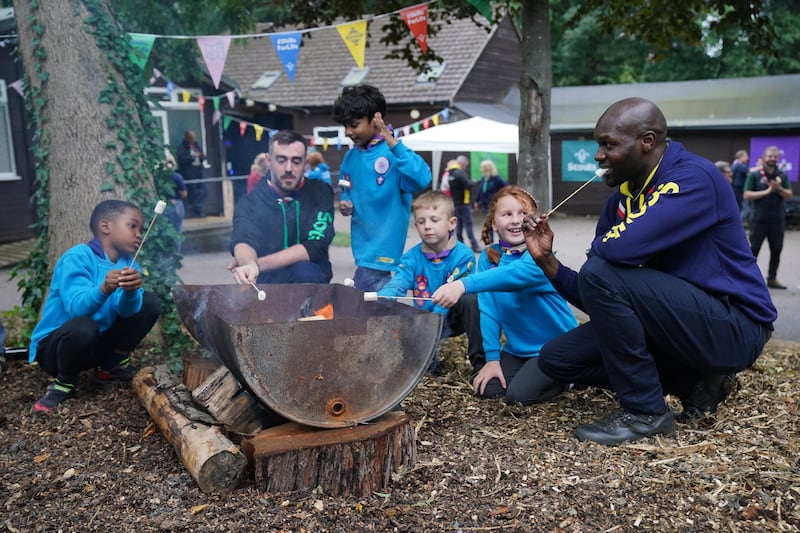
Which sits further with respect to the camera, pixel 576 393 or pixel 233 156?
pixel 233 156

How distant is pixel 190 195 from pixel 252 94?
7978 mm

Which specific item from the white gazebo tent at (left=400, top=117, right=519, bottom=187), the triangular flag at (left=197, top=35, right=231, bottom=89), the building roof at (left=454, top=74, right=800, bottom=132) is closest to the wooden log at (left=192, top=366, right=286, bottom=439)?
the triangular flag at (left=197, top=35, right=231, bottom=89)

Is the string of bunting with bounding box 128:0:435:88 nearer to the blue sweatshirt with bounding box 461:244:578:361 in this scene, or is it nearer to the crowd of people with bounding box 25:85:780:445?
the crowd of people with bounding box 25:85:780:445

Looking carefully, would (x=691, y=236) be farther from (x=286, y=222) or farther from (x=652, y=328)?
(x=286, y=222)

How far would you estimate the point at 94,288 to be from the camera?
3.67 m

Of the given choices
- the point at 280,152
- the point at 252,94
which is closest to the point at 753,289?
the point at 280,152

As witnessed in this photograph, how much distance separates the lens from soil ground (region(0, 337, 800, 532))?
2.56m

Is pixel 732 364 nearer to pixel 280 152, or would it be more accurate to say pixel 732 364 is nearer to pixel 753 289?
pixel 753 289

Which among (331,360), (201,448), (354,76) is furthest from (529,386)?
(354,76)

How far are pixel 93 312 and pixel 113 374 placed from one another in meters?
0.53

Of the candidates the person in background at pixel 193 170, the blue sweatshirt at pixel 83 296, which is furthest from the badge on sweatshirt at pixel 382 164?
the person in background at pixel 193 170

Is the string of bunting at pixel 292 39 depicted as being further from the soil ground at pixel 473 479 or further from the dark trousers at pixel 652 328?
the dark trousers at pixel 652 328

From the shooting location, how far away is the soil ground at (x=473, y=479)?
2.56m

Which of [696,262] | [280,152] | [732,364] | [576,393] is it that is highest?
[280,152]
